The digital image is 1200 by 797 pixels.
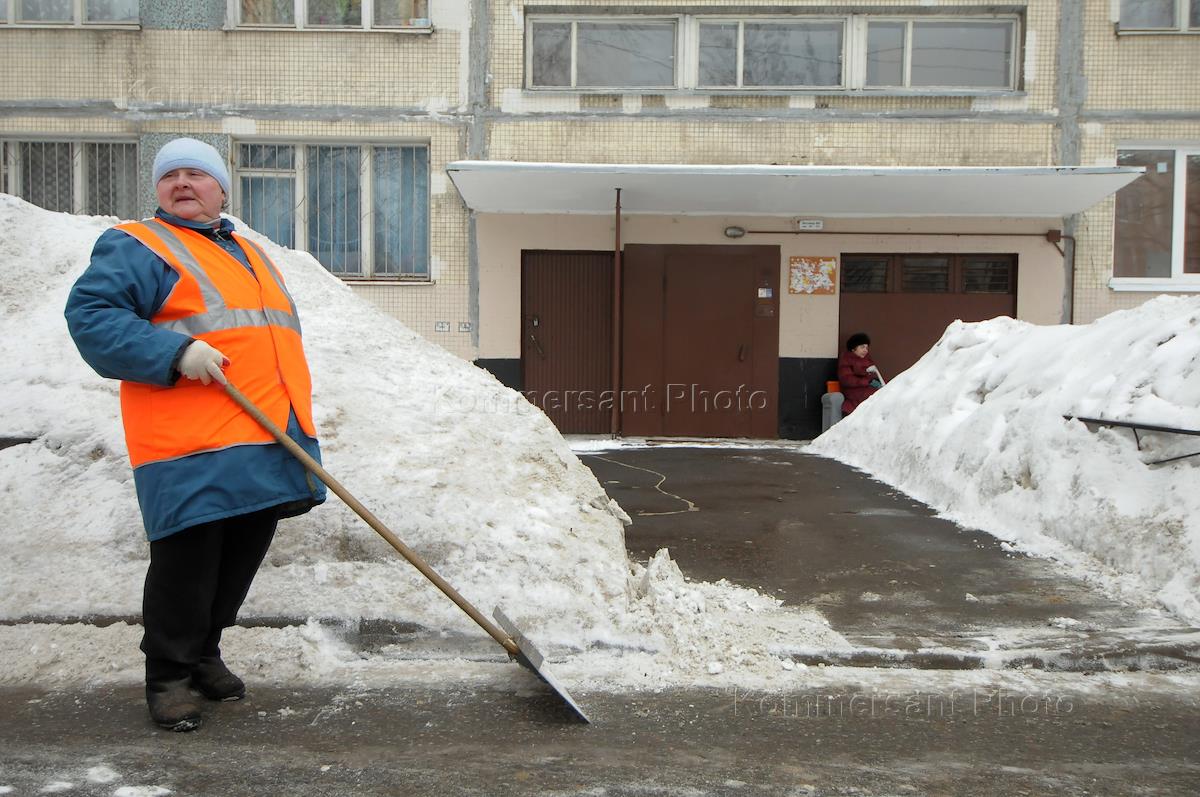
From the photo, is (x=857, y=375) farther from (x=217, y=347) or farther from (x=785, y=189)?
(x=217, y=347)

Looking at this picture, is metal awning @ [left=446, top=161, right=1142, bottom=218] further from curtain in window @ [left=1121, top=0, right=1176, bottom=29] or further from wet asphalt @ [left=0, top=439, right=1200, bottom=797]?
wet asphalt @ [left=0, top=439, right=1200, bottom=797]

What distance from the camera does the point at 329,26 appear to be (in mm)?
12211

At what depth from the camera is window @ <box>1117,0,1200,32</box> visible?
12.0 metres

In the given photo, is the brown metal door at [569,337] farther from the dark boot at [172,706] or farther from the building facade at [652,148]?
the dark boot at [172,706]

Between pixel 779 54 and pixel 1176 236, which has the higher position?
pixel 779 54

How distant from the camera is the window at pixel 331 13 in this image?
1224cm

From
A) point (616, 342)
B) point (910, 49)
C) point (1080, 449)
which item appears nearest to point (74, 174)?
point (616, 342)

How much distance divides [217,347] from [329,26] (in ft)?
35.4

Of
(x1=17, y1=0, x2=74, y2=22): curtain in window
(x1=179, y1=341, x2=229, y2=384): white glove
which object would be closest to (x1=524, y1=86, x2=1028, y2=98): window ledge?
(x1=17, y1=0, x2=74, y2=22): curtain in window

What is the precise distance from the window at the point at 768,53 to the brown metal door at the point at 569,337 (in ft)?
7.89

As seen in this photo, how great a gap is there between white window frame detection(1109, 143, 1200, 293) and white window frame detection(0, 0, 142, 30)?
1323 centimetres

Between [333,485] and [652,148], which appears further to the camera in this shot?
[652,148]

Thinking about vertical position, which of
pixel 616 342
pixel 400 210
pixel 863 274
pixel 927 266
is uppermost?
pixel 400 210

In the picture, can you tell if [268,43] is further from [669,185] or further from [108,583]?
[108,583]
